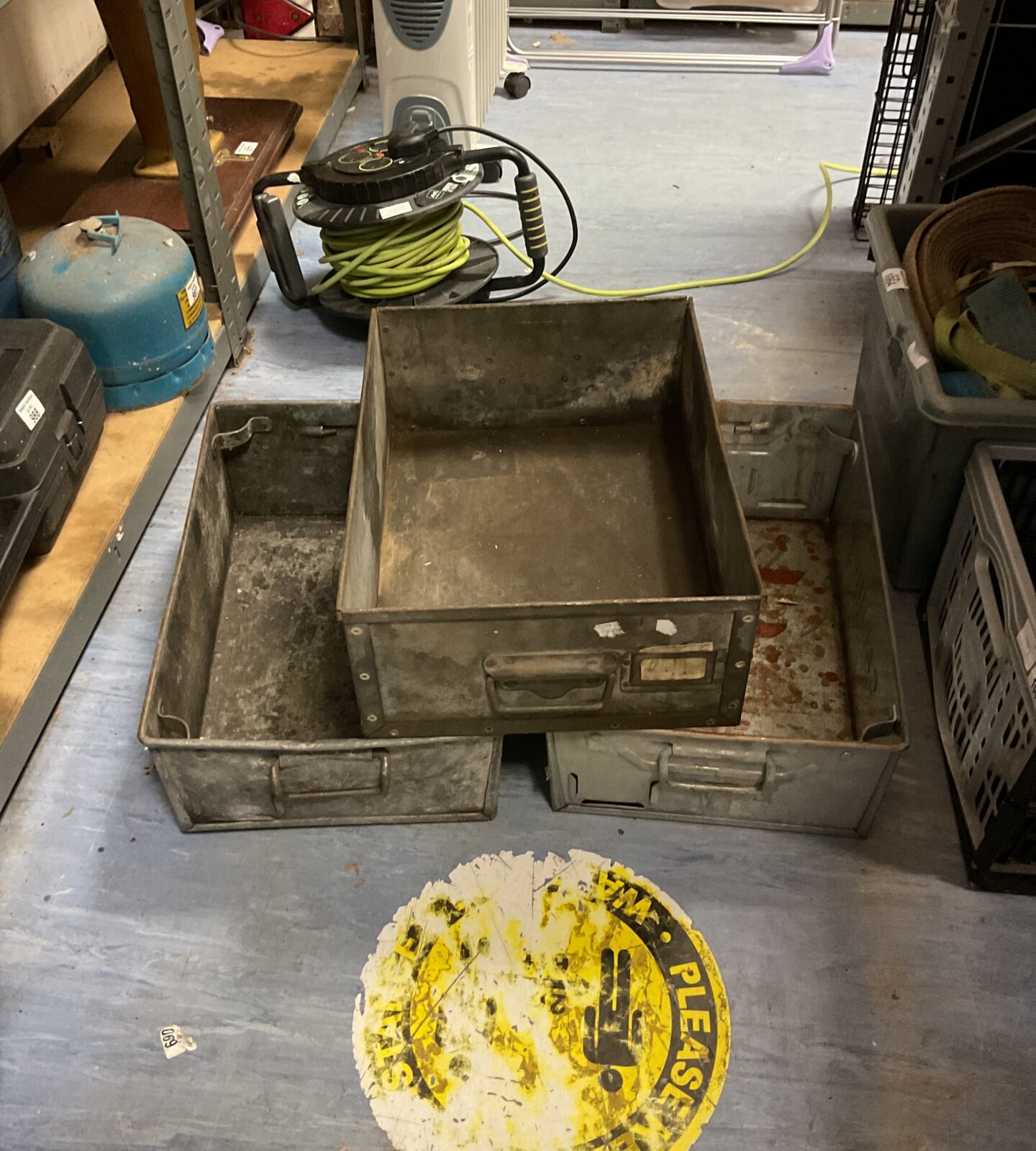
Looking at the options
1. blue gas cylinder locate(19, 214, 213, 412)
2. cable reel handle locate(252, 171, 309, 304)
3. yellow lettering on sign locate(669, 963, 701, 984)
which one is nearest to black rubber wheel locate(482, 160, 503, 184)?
cable reel handle locate(252, 171, 309, 304)

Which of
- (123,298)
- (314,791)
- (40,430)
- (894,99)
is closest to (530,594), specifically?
(314,791)

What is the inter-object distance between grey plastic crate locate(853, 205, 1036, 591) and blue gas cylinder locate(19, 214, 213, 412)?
3.85 feet

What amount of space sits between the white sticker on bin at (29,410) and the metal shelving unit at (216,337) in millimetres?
208

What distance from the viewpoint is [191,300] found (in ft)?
5.78

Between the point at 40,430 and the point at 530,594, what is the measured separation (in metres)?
0.78

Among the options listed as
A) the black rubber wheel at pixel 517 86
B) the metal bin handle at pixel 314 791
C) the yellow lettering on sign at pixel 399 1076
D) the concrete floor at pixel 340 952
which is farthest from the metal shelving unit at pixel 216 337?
the black rubber wheel at pixel 517 86

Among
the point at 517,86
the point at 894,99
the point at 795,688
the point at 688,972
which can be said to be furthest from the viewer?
the point at 517,86

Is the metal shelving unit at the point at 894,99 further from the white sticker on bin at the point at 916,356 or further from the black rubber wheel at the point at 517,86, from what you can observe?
the black rubber wheel at the point at 517,86

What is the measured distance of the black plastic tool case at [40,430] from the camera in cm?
139

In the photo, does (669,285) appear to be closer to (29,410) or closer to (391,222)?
(391,222)

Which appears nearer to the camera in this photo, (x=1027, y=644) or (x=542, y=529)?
(x=1027, y=644)

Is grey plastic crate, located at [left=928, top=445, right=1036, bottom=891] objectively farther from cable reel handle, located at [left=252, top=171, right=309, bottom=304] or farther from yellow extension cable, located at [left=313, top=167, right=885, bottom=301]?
cable reel handle, located at [left=252, top=171, right=309, bottom=304]

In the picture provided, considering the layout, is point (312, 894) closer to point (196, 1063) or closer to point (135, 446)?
point (196, 1063)

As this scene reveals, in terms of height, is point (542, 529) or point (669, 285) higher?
point (542, 529)
